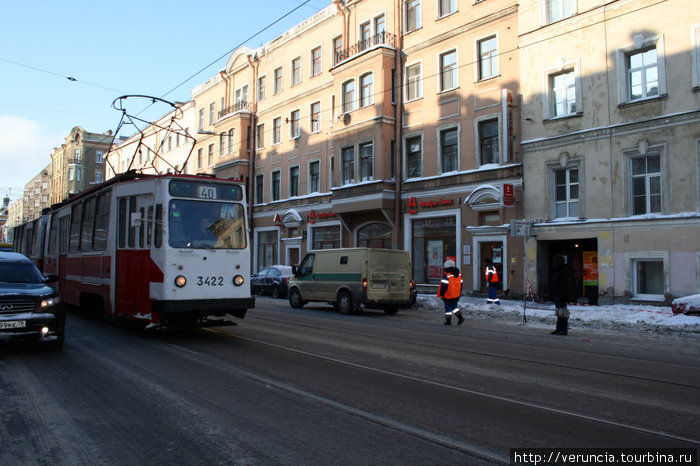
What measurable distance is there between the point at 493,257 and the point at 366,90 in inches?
427

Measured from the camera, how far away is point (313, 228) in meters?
32.8

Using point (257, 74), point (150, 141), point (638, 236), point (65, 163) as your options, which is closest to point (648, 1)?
point (638, 236)

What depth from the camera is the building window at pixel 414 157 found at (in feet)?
85.7

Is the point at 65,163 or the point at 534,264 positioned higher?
the point at 65,163

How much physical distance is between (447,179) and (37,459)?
21.7 meters

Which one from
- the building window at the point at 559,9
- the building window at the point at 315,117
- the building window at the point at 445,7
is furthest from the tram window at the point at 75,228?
the building window at the point at 315,117

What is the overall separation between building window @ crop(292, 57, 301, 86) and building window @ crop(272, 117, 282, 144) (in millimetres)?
2791

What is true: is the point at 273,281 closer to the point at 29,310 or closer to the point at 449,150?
the point at 449,150

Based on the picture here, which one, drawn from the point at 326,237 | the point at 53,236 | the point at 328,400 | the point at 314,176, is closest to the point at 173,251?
the point at 328,400

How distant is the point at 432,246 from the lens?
1005 inches

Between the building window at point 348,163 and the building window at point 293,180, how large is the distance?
6.07m

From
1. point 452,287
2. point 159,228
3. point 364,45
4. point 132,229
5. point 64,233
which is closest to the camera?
point 159,228

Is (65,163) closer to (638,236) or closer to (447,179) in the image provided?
(447,179)

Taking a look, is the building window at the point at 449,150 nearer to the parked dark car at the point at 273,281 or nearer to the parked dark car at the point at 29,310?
the parked dark car at the point at 273,281
